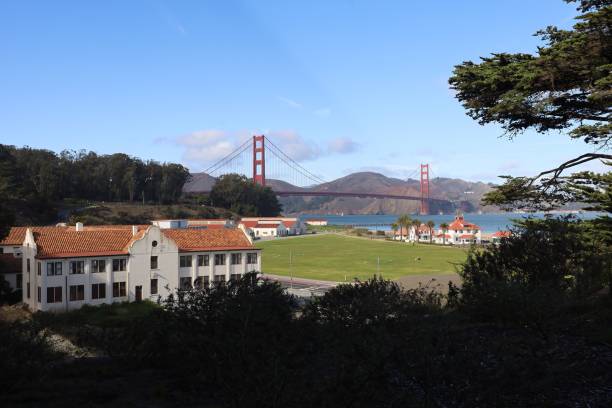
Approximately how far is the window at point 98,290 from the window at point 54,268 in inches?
120

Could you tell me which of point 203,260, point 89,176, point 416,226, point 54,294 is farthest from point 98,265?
point 416,226

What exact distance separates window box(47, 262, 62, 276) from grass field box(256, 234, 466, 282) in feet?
120

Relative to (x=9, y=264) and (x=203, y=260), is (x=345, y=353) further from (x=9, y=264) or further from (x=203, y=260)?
(x=9, y=264)

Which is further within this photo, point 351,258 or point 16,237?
point 351,258

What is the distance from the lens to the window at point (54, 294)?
42.4 m

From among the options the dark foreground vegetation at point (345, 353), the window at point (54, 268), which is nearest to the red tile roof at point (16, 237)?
the window at point (54, 268)

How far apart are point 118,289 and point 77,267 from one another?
3.96 m

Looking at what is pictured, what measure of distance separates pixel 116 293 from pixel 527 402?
40.1 m

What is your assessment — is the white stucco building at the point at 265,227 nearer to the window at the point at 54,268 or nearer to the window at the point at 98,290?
the window at the point at 98,290

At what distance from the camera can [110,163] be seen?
14712 centimetres

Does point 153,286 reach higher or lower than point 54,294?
lower

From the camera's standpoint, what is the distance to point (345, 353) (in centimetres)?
1088

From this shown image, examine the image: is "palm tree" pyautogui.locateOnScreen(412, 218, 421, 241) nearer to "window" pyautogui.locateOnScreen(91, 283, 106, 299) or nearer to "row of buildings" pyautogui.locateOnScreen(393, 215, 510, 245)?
"row of buildings" pyautogui.locateOnScreen(393, 215, 510, 245)

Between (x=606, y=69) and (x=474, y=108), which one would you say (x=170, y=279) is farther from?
(x=606, y=69)
